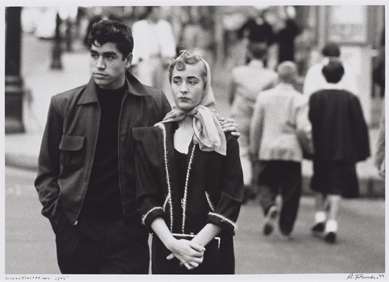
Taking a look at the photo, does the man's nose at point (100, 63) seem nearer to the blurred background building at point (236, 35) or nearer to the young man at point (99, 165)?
the young man at point (99, 165)

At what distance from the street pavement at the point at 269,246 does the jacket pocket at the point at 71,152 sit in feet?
5.30

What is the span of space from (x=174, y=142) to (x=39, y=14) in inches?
675

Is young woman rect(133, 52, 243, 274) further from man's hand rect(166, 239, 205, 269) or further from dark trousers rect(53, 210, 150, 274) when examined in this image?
dark trousers rect(53, 210, 150, 274)

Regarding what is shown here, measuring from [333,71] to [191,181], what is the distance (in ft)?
13.8

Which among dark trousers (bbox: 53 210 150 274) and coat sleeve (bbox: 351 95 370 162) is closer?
dark trousers (bbox: 53 210 150 274)

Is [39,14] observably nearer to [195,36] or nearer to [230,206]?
[195,36]

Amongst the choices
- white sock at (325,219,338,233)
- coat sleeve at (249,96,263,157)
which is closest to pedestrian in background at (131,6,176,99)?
coat sleeve at (249,96,263,157)

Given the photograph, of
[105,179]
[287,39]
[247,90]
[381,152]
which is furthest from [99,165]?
[287,39]

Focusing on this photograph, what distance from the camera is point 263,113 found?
24.5 ft

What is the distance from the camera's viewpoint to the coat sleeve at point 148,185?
3.60 metres

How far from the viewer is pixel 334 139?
7480 millimetres

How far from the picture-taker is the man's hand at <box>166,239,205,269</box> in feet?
11.4

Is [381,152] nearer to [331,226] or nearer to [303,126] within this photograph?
[303,126]

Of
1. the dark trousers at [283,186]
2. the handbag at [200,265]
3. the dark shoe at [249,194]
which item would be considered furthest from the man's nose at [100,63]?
the dark shoe at [249,194]
